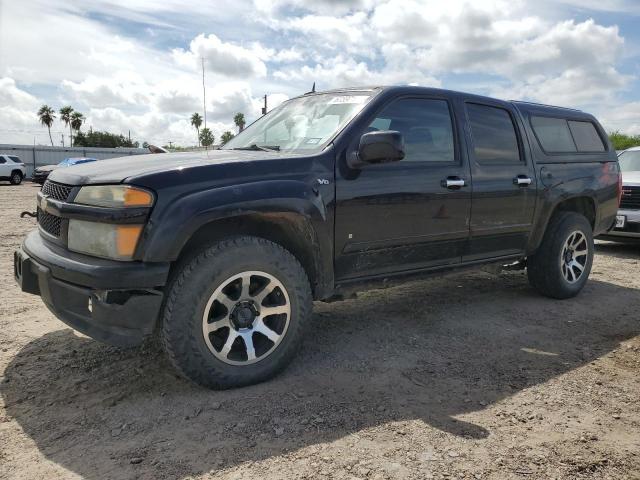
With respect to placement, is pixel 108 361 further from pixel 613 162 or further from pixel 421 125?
pixel 613 162

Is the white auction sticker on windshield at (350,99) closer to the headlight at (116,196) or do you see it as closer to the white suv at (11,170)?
the headlight at (116,196)

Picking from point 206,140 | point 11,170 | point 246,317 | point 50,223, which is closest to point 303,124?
point 246,317

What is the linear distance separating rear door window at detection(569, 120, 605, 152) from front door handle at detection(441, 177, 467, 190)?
2081 mm

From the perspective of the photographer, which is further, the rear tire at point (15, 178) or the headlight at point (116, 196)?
the rear tire at point (15, 178)

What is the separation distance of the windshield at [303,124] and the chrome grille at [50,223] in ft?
4.62

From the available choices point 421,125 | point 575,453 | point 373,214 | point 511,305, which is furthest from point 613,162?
point 575,453

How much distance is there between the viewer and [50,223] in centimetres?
318

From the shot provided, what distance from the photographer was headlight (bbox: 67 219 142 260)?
2.72m

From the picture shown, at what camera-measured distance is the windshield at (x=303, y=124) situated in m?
3.60

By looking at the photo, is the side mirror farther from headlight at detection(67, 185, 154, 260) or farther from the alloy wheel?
headlight at detection(67, 185, 154, 260)

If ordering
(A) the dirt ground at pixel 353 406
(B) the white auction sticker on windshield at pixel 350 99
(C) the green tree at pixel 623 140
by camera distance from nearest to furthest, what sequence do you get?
(A) the dirt ground at pixel 353 406
(B) the white auction sticker on windshield at pixel 350 99
(C) the green tree at pixel 623 140

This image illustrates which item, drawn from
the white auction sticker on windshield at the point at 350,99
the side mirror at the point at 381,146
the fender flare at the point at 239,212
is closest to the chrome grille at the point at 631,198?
the white auction sticker on windshield at the point at 350,99

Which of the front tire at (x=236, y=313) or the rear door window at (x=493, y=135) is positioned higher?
the rear door window at (x=493, y=135)

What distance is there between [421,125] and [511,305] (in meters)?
2.10
